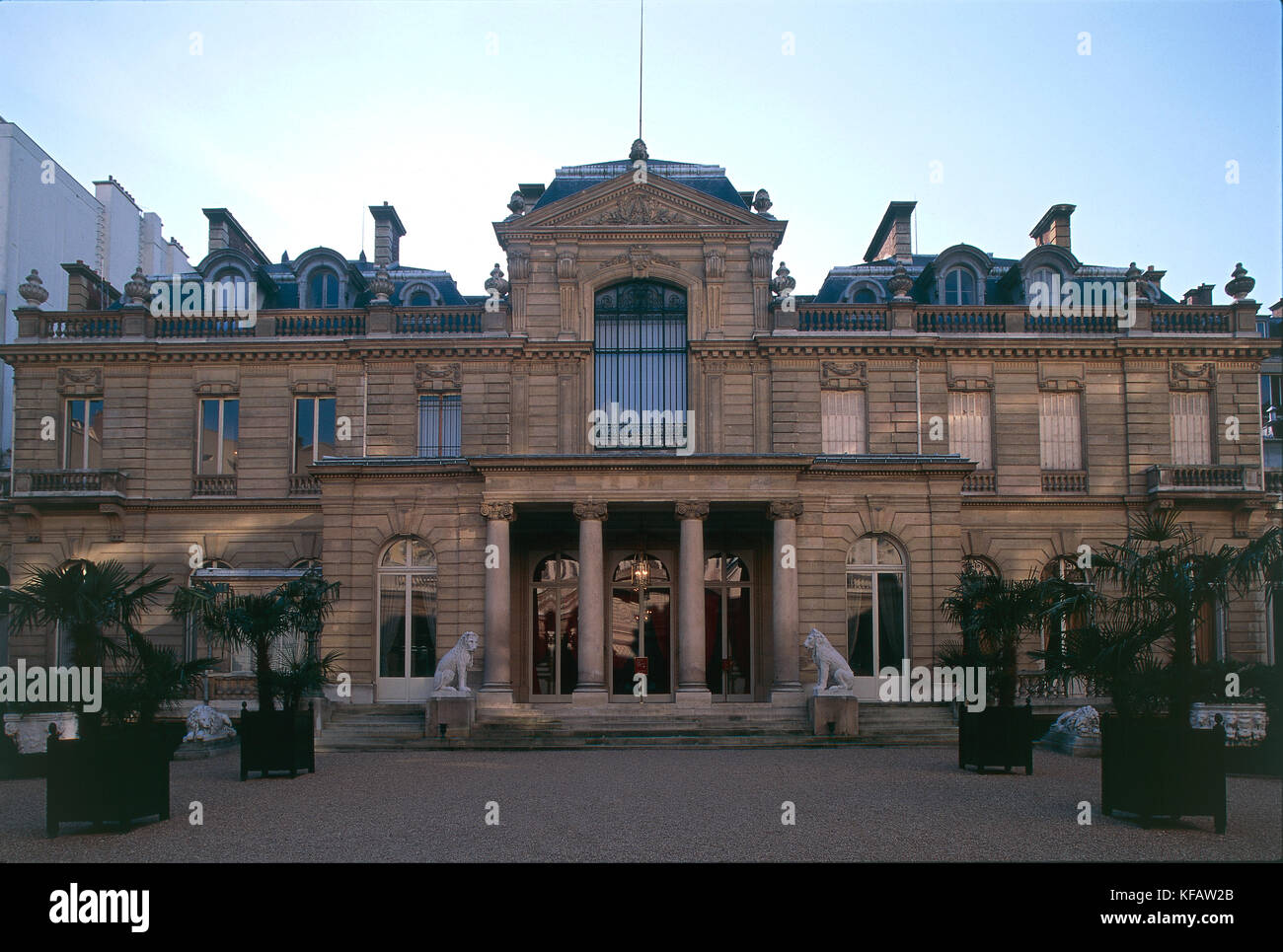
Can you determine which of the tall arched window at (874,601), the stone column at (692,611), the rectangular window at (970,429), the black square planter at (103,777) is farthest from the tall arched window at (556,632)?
the black square planter at (103,777)

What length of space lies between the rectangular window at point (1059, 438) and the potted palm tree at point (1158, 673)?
14747mm

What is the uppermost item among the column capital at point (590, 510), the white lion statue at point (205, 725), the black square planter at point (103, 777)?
Answer: the column capital at point (590, 510)

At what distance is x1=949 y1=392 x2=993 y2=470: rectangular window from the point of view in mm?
33281

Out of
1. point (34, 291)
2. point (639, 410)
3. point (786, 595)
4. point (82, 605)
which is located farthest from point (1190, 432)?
point (34, 291)

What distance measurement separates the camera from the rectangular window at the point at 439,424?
108ft

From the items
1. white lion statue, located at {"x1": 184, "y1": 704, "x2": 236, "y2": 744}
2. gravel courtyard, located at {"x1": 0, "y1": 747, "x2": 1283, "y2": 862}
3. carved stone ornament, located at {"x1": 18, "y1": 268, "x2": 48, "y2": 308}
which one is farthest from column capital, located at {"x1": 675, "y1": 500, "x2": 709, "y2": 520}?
carved stone ornament, located at {"x1": 18, "y1": 268, "x2": 48, "y2": 308}

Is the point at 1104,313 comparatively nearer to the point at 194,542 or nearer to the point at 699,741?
the point at 699,741

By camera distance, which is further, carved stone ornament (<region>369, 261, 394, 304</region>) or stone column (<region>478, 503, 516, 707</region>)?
carved stone ornament (<region>369, 261, 394, 304</region>)

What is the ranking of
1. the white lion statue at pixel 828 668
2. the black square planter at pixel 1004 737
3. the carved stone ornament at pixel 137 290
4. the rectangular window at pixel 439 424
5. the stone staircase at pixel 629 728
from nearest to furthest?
the black square planter at pixel 1004 737
the stone staircase at pixel 629 728
the white lion statue at pixel 828 668
the rectangular window at pixel 439 424
the carved stone ornament at pixel 137 290

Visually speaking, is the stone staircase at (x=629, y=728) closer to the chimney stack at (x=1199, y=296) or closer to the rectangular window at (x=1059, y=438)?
the rectangular window at (x=1059, y=438)

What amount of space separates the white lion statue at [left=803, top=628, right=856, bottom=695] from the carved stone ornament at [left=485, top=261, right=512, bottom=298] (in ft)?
43.4

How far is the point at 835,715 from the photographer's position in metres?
26.0

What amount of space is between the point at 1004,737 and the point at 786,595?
986 centimetres

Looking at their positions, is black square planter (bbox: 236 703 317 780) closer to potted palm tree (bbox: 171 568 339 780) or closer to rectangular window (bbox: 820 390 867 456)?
potted palm tree (bbox: 171 568 339 780)
